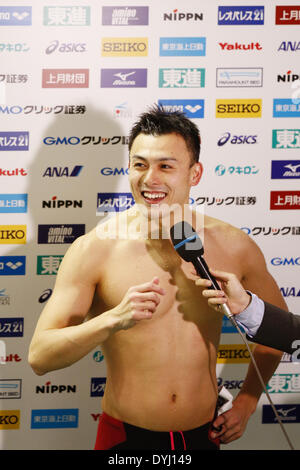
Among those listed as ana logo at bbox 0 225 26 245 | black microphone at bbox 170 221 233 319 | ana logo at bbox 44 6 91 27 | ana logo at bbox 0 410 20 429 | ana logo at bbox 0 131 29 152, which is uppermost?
ana logo at bbox 44 6 91 27

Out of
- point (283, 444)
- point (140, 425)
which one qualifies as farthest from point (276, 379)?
point (140, 425)

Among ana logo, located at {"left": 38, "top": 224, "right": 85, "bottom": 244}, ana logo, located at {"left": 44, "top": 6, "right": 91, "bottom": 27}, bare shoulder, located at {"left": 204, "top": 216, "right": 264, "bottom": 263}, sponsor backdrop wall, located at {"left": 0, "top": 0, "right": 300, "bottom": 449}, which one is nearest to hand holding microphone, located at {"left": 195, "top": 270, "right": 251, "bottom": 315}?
bare shoulder, located at {"left": 204, "top": 216, "right": 264, "bottom": 263}

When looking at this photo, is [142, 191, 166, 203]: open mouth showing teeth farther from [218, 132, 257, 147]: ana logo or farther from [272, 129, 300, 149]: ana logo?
[272, 129, 300, 149]: ana logo

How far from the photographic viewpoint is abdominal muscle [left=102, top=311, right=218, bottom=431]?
171 centimetres

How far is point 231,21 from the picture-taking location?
7.48ft

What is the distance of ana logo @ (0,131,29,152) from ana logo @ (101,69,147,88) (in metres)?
0.50

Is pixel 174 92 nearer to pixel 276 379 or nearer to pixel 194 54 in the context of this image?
pixel 194 54

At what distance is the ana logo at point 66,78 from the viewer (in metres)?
2.25

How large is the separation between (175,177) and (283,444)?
5.55ft

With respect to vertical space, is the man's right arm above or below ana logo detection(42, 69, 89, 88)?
below

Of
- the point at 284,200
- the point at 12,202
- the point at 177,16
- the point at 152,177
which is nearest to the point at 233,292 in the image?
the point at 152,177

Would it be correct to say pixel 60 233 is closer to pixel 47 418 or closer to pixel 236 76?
pixel 47 418

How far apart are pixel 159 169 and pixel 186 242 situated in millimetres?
349

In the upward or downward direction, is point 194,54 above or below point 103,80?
above
